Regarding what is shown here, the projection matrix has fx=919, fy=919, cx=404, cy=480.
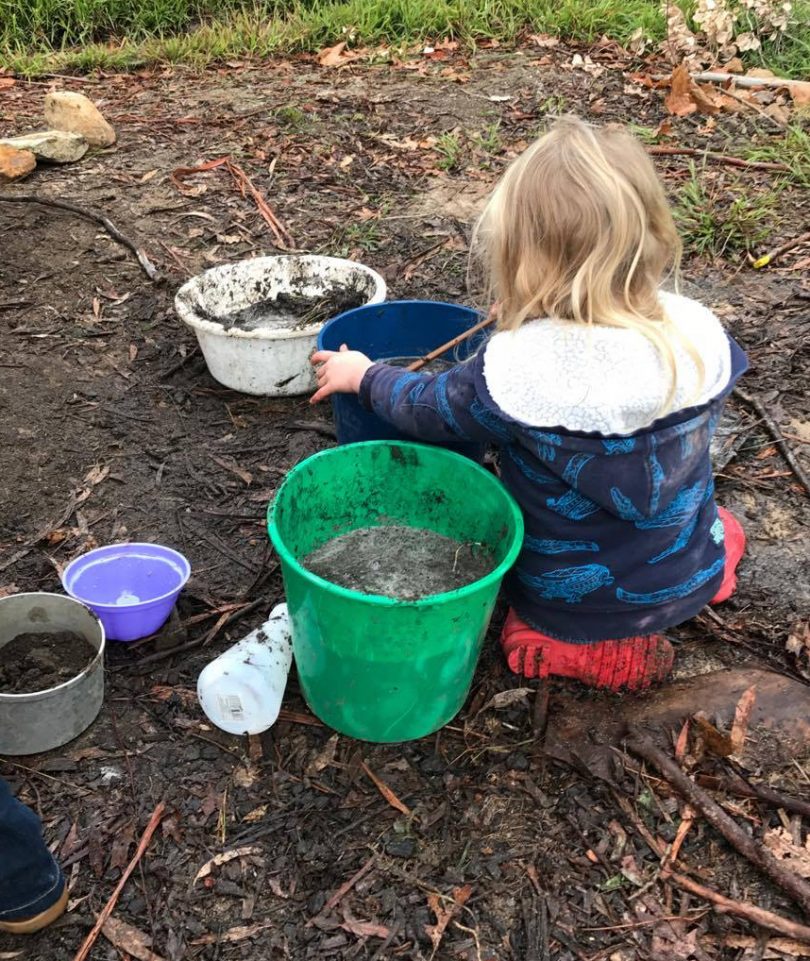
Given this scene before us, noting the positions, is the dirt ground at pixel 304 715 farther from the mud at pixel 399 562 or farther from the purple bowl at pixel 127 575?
the mud at pixel 399 562

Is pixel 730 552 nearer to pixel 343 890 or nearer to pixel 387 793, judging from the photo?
pixel 387 793

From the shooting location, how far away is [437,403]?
1968 millimetres

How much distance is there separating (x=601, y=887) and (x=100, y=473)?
6.25 ft

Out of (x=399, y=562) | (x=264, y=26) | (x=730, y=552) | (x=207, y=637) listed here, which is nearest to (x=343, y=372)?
(x=399, y=562)

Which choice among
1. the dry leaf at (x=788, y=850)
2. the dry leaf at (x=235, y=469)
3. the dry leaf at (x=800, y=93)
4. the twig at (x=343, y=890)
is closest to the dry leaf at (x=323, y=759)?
the twig at (x=343, y=890)

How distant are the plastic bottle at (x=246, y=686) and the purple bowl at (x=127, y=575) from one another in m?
0.29

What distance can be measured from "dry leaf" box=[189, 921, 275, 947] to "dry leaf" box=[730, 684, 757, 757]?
41.2 inches

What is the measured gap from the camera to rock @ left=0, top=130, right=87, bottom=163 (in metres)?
4.64

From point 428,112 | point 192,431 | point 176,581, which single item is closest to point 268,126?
point 428,112

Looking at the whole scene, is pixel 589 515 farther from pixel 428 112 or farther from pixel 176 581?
pixel 428 112

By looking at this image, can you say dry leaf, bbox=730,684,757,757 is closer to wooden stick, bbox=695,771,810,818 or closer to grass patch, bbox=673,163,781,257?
wooden stick, bbox=695,771,810,818

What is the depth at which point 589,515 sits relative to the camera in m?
1.94

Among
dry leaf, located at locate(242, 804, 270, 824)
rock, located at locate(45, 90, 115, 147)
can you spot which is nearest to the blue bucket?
dry leaf, located at locate(242, 804, 270, 824)

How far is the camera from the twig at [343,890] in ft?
5.80
